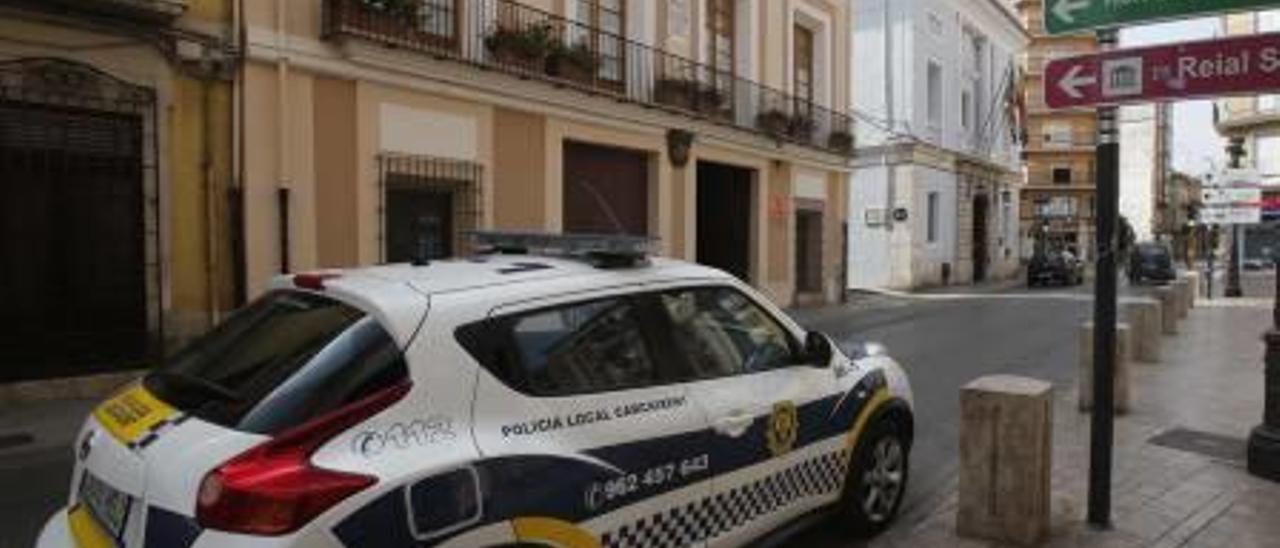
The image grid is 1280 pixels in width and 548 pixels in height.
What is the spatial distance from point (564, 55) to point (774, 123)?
7245 millimetres

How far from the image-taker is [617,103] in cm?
1730

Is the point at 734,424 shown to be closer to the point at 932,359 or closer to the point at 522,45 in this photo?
the point at 932,359

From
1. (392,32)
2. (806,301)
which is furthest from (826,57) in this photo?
(392,32)

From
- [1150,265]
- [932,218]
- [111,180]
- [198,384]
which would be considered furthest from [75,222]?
[1150,265]

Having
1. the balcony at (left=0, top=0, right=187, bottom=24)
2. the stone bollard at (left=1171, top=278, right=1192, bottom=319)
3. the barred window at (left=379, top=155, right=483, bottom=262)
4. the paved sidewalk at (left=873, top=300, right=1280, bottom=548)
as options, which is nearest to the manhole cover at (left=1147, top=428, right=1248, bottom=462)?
the paved sidewalk at (left=873, top=300, right=1280, bottom=548)

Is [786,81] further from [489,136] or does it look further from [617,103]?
[489,136]

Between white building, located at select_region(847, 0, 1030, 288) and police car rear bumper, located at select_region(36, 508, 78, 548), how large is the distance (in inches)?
1197

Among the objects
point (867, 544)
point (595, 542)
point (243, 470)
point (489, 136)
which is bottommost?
point (867, 544)

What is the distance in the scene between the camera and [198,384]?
352 cm

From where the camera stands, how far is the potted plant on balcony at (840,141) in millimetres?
24578

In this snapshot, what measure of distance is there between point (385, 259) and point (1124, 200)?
7640 centimetres

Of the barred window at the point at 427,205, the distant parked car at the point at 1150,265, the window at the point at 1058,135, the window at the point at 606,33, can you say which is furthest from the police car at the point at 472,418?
the window at the point at 1058,135

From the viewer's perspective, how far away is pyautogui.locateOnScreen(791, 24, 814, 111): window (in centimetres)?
2362

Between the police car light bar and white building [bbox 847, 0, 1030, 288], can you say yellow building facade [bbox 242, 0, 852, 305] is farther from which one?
white building [bbox 847, 0, 1030, 288]
